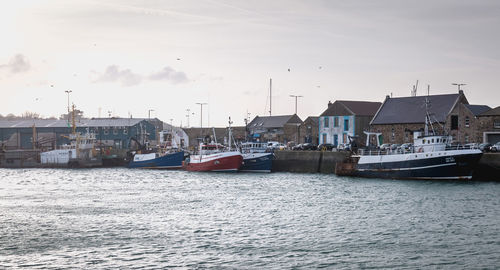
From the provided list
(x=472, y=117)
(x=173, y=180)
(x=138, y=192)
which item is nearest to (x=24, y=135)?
(x=173, y=180)

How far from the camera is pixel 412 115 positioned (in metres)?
72.5

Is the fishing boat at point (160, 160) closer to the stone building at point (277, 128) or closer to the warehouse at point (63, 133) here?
the warehouse at point (63, 133)

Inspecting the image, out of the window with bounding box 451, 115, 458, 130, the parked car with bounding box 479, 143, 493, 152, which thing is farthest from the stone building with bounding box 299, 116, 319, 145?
the parked car with bounding box 479, 143, 493, 152

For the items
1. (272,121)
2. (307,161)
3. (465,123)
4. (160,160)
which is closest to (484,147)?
(465,123)

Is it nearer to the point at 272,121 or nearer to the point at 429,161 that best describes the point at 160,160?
the point at 272,121

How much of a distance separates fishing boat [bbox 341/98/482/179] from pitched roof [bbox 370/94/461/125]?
16.5 metres

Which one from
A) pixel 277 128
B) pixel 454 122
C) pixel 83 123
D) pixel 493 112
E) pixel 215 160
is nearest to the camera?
pixel 493 112

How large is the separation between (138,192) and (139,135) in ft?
188

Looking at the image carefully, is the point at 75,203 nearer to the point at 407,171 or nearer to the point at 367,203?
the point at 367,203

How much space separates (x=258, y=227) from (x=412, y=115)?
46910 mm

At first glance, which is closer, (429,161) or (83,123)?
(429,161)

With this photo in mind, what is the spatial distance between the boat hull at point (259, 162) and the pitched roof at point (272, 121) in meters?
33.3

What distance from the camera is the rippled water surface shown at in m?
23.0

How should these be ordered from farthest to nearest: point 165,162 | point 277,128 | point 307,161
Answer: point 277,128
point 165,162
point 307,161
